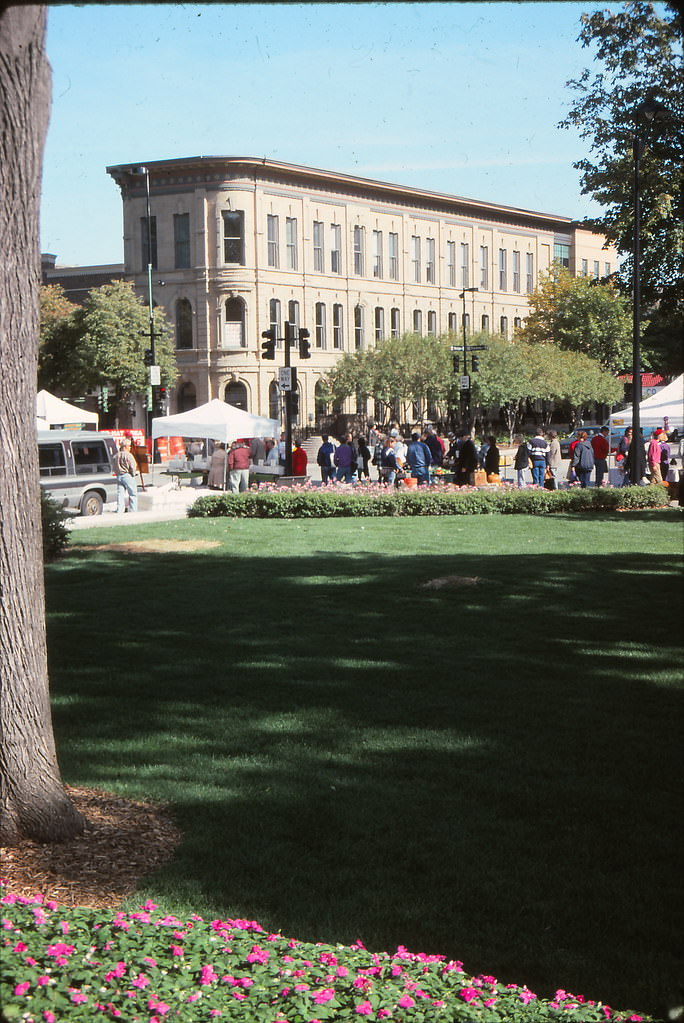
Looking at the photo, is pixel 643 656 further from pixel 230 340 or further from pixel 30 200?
pixel 230 340

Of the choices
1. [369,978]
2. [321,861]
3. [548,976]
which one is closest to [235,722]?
[321,861]

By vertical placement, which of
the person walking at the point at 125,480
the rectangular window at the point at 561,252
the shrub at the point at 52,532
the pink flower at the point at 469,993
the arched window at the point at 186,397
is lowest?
the pink flower at the point at 469,993

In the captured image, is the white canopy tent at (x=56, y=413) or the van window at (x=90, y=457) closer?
the van window at (x=90, y=457)

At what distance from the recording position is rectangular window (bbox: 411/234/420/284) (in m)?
74.5

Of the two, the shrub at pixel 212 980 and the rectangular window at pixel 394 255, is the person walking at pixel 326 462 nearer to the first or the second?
the shrub at pixel 212 980

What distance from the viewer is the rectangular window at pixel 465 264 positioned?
3089 inches

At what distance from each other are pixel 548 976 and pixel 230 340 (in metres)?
63.7

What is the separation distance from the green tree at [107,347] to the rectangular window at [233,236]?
6407 millimetres

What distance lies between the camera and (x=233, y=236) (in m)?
65.8

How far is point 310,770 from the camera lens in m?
7.35

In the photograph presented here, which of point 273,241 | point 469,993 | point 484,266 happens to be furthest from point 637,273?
point 484,266

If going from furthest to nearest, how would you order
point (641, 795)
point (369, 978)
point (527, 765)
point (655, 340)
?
1. point (655, 340)
2. point (527, 765)
3. point (641, 795)
4. point (369, 978)

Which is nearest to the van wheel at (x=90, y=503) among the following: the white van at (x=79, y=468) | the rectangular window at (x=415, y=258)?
the white van at (x=79, y=468)

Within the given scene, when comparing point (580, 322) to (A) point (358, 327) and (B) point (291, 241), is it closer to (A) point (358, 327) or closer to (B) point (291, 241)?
(A) point (358, 327)
